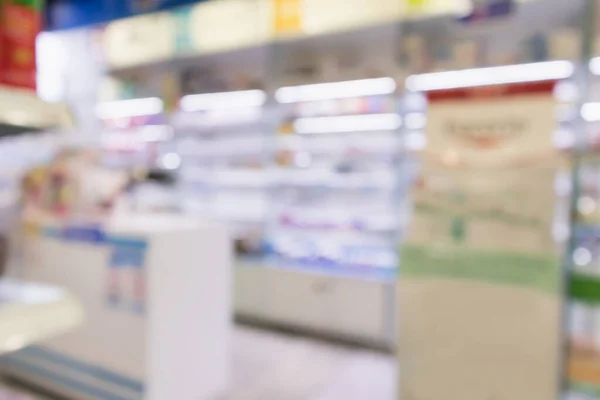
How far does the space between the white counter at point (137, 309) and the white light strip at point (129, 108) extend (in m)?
2.50

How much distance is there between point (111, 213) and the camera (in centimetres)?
191

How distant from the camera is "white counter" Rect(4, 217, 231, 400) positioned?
6.22ft

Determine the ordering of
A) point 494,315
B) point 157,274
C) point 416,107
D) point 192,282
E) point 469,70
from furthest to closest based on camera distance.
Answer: point 416,107 → point 469,70 → point 192,282 → point 157,274 → point 494,315

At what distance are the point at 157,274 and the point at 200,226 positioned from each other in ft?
1.16

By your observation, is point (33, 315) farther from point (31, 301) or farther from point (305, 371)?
point (305, 371)

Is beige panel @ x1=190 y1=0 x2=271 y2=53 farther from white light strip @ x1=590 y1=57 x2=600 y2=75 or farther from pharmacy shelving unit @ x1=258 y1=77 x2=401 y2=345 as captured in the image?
white light strip @ x1=590 y1=57 x2=600 y2=75

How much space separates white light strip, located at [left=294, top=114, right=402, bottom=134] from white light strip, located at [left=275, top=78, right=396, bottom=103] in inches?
6.5

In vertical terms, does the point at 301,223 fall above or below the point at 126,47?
below

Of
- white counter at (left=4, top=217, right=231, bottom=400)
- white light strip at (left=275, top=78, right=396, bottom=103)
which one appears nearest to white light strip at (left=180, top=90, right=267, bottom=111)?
white light strip at (left=275, top=78, right=396, bottom=103)

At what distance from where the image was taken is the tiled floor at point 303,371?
92.0 inches

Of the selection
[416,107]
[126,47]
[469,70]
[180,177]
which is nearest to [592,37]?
[469,70]

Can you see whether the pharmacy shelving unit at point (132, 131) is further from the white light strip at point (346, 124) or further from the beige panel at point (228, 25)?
the white light strip at point (346, 124)

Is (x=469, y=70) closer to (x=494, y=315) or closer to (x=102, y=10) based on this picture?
(x=494, y=315)

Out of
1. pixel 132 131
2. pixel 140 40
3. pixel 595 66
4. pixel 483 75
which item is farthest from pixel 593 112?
pixel 132 131
